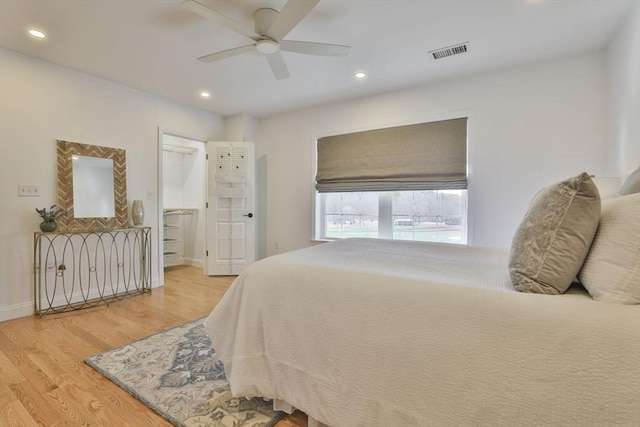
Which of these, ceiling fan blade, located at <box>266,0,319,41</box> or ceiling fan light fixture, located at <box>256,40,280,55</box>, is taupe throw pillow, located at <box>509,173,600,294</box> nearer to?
ceiling fan blade, located at <box>266,0,319,41</box>

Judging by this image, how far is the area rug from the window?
248 centimetres

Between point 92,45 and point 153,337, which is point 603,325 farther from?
point 92,45

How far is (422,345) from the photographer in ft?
3.31

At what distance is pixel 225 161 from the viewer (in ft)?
14.5

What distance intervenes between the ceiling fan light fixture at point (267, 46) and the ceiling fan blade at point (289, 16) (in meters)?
0.05

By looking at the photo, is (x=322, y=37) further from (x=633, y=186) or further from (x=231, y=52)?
(x=633, y=186)

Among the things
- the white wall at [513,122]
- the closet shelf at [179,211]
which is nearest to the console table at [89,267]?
the closet shelf at [179,211]

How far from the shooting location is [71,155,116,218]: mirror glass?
311 centimetres

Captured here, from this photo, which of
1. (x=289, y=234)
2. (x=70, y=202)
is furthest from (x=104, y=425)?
(x=289, y=234)

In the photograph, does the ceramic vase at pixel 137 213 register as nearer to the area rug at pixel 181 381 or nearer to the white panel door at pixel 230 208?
the white panel door at pixel 230 208

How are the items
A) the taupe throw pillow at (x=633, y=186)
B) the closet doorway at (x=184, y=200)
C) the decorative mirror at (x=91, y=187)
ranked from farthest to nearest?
the closet doorway at (x=184, y=200), the decorative mirror at (x=91, y=187), the taupe throw pillow at (x=633, y=186)

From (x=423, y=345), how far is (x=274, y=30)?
219 centimetres

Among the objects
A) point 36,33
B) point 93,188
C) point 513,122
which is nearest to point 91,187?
point 93,188

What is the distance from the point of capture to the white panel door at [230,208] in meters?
4.40
